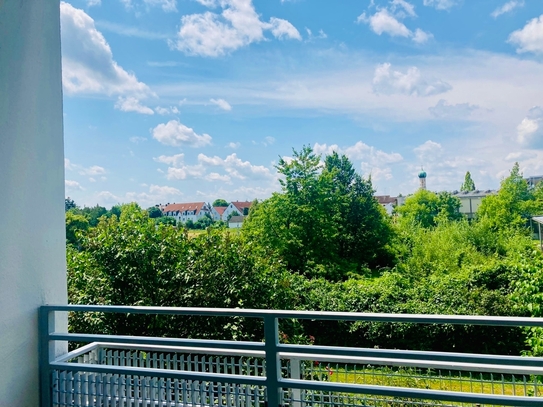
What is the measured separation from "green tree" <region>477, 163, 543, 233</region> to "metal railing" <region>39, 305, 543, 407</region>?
11.9 metres

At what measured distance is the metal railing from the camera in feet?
4.44

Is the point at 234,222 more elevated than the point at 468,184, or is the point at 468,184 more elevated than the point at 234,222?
the point at 468,184

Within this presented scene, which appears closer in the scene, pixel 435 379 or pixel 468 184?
pixel 435 379

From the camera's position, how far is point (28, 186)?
1.91 m

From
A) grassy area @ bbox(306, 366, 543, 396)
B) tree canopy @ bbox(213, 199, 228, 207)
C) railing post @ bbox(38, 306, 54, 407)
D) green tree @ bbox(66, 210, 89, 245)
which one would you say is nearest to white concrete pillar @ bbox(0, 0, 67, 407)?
railing post @ bbox(38, 306, 54, 407)

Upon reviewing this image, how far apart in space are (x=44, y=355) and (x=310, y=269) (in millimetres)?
10370

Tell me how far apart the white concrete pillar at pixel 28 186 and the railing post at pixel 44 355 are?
0.06ft

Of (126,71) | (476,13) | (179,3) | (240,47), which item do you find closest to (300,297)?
(179,3)

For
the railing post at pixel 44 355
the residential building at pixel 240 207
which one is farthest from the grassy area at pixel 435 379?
the residential building at pixel 240 207

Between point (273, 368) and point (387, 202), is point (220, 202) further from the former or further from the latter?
point (273, 368)

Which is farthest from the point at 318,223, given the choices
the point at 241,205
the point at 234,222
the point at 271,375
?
the point at 271,375

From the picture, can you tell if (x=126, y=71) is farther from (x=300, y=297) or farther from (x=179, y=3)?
(x=300, y=297)

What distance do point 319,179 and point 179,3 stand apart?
22.2 feet

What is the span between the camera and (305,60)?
57.1ft
